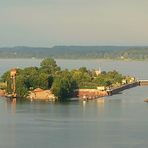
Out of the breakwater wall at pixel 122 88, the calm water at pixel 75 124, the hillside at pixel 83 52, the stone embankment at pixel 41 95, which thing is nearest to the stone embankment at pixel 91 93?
the breakwater wall at pixel 122 88

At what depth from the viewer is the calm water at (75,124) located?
2019 cm

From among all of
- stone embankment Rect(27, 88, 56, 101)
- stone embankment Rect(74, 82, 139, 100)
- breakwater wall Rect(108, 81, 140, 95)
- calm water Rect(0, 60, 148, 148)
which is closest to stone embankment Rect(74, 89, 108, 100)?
stone embankment Rect(74, 82, 139, 100)

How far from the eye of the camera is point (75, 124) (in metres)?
24.1

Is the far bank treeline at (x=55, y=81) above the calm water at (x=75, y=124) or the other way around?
above

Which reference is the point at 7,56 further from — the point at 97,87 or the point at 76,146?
the point at 76,146

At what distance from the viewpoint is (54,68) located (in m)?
44.1

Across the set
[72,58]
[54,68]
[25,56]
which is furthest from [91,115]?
[25,56]

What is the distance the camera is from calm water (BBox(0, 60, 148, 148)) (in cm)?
2019

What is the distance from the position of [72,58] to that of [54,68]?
80.2 meters

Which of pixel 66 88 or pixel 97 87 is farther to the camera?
pixel 97 87

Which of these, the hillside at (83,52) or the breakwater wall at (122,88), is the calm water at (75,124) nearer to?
the breakwater wall at (122,88)

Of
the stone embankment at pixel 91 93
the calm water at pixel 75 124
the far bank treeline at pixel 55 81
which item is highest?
the far bank treeline at pixel 55 81

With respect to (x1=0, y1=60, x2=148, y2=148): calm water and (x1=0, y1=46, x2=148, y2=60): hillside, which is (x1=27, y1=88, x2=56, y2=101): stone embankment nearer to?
(x1=0, y1=60, x2=148, y2=148): calm water

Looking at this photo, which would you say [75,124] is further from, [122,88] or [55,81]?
[122,88]
